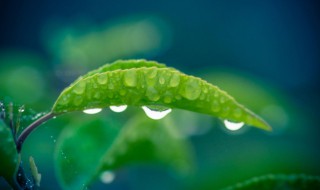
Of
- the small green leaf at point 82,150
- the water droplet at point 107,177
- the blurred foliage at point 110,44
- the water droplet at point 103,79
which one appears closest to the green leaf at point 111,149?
the small green leaf at point 82,150

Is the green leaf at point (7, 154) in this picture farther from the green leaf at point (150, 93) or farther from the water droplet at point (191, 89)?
the water droplet at point (191, 89)

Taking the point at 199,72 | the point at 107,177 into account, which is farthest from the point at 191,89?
the point at 199,72

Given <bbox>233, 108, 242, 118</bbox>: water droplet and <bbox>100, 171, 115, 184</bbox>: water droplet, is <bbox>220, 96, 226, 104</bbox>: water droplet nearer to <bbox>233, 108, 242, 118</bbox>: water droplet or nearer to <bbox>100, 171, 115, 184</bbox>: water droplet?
<bbox>233, 108, 242, 118</bbox>: water droplet

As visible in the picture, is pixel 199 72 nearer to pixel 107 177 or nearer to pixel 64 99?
pixel 107 177

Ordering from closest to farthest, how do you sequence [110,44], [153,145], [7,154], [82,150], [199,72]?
1. [7,154]
2. [82,150]
3. [153,145]
4. [110,44]
5. [199,72]

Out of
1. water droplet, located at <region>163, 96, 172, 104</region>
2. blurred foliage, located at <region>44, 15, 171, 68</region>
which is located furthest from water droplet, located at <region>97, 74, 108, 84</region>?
blurred foliage, located at <region>44, 15, 171, 68</region>

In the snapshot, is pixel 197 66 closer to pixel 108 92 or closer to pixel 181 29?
pixel 181 29

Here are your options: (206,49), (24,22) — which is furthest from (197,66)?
(24,22)
